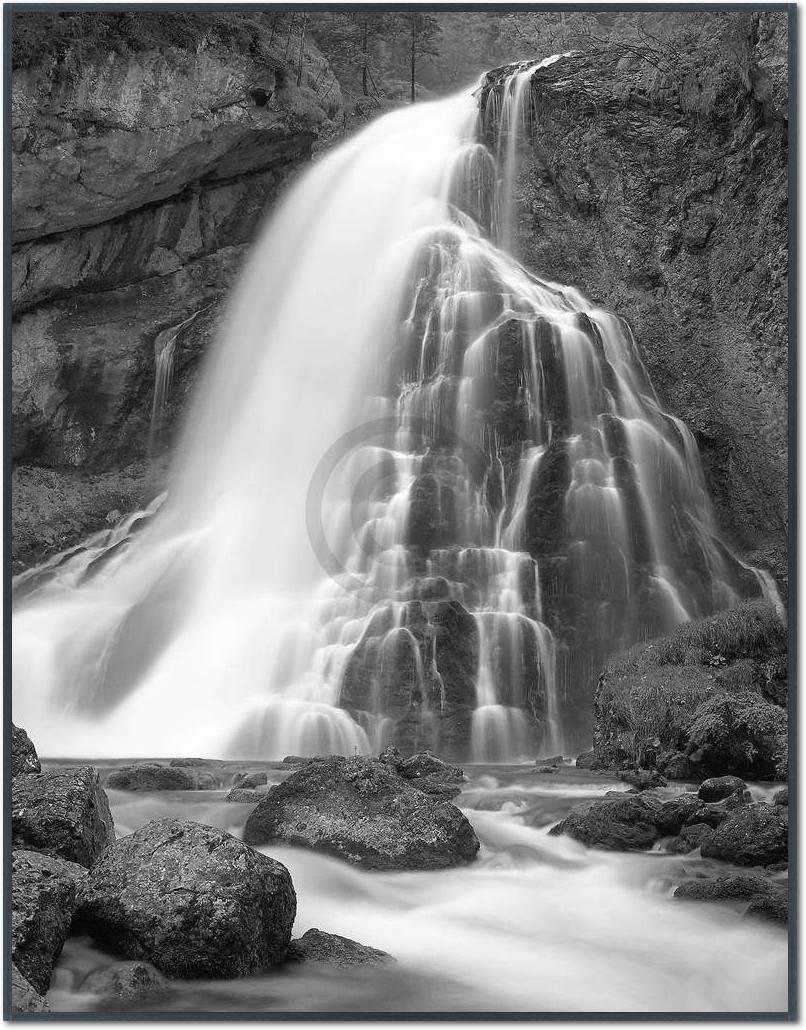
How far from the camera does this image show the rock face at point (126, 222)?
62.3 ft

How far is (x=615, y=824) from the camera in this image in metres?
6.49

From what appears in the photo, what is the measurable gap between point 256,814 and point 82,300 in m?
19.1

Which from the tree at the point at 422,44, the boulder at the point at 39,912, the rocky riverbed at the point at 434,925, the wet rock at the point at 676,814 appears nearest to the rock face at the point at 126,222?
the tree at the point at 422,44

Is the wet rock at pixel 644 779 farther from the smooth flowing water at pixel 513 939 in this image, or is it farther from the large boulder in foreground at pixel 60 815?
the large boulder in foreground at pixel 60 815

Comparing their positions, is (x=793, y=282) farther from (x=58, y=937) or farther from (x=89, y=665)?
(x=89, y=665)

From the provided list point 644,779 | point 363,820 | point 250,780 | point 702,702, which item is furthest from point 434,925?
point 702,702

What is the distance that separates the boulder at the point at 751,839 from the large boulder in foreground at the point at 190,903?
298cm

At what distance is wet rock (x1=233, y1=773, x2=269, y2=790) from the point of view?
8375 mm

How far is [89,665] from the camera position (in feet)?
48.1

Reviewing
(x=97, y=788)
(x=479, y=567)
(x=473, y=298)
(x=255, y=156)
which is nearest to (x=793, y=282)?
(x=97, y=788)

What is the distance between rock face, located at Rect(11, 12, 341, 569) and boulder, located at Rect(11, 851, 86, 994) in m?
16.5

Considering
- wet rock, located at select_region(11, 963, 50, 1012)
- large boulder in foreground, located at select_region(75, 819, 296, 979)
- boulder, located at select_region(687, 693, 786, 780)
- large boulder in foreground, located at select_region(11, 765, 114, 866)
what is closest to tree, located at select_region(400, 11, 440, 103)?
boulder, located at select_region(687, 693, 786, 780)

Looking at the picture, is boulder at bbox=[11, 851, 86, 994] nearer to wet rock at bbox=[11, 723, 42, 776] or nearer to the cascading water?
wet rock at bbox=[11, 723, 42, 776]

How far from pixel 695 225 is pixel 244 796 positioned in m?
17.5
